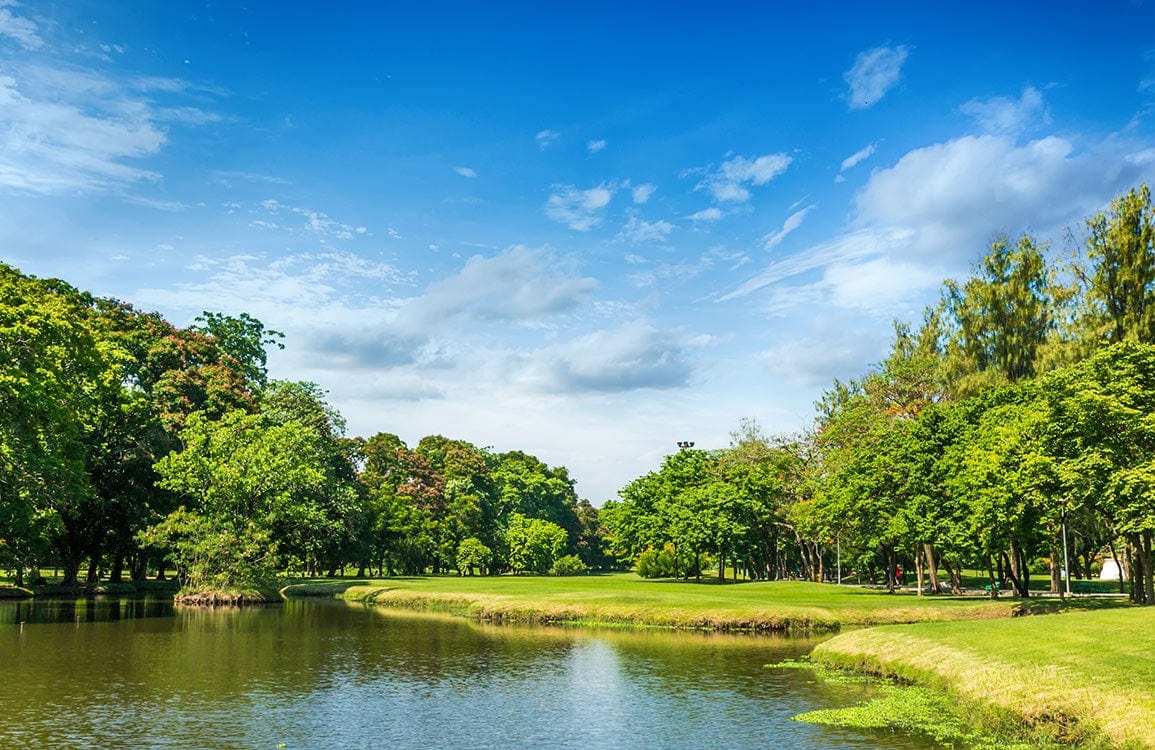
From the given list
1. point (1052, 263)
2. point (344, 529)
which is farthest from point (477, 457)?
point (1052, 263)

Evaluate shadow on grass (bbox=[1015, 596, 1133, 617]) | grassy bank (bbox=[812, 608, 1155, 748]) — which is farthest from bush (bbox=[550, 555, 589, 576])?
grassy bank (bbox=[812, 608, 1155, 748])

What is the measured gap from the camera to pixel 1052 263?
74.1 m

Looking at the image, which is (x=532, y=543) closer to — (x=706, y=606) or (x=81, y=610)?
(x=706, y=606)

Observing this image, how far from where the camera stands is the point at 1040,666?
2802 centimetres

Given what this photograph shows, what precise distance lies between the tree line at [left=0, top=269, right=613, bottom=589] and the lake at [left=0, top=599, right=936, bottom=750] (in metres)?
12.9

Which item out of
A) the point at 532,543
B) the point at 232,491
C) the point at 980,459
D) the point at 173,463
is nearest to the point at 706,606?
the point at 980,459

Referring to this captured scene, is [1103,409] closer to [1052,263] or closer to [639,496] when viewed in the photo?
[1052,263]

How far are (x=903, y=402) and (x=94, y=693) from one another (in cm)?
8371

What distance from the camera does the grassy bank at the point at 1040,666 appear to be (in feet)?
74.4

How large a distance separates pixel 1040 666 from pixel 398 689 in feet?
74.1

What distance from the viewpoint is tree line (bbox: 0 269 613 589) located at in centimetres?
5447

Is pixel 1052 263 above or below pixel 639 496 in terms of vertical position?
above

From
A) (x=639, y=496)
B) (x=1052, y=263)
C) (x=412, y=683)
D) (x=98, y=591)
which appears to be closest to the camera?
(x=412, y=683)

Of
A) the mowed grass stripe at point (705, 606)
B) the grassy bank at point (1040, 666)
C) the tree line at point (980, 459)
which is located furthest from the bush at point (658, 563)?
the grassy bank at point (1040, 666)
